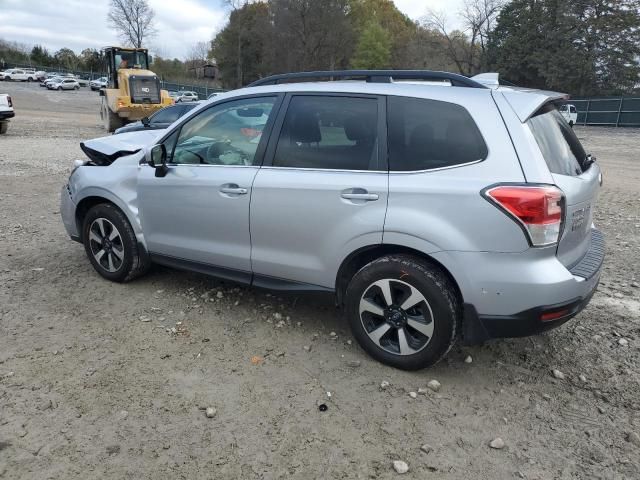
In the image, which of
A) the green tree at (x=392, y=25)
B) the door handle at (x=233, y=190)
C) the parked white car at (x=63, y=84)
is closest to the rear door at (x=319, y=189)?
the door handle at (x=233, y=190)

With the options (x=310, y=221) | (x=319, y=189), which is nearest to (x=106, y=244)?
(x=310, y=221)

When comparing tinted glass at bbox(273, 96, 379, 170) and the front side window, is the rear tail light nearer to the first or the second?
tinted glass at bbox(273, 96, 379, 170)

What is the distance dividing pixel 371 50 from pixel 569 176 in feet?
232

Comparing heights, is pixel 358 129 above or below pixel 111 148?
above

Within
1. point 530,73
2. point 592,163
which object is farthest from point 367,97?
point 530,73

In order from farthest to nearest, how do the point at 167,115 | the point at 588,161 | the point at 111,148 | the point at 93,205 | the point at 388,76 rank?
the point at 167,115
the point at 111,148
the point at 93,205
the point at 588,161
the point at 388,76

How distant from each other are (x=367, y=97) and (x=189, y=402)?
223 cm

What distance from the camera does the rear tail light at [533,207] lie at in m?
2.85

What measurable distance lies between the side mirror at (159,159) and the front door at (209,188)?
46 mm

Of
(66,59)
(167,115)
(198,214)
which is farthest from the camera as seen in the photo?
(66,59)

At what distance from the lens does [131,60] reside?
78.6ft

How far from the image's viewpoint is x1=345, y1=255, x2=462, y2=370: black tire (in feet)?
10.3

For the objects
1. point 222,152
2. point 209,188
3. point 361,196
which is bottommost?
point 209,188

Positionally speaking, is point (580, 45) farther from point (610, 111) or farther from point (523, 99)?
point (523, 99)
